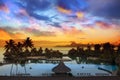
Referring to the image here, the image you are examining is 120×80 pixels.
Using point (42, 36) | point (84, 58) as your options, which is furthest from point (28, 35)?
point (84, 58)

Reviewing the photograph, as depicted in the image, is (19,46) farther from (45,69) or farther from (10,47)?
(45,69)

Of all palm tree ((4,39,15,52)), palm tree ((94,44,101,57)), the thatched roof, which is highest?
palm tree ((4,39,15,52))

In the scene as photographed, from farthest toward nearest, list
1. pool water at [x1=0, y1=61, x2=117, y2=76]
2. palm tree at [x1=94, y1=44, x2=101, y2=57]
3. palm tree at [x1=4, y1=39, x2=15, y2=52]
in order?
1. palm tree at [x1=94, y1=44, x2=101, y2=57]
2. palm tree at [x1=4, y1=39, x2=15, y2=52]
3. pool water at [x1=0, y1=61, x2=117, y2=76]

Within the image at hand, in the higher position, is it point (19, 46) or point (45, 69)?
point (19, 46)

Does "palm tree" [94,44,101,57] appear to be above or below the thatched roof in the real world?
above

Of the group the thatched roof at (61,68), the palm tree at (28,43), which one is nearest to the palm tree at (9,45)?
the palm tree at (28,43)

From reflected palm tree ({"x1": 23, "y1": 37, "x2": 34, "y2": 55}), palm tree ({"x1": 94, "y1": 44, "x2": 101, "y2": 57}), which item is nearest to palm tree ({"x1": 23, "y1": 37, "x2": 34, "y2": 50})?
reflected palm tree ({"x1": 23, "y1": 37, "x2": 34, "y2": 55})

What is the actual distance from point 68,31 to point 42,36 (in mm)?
1135

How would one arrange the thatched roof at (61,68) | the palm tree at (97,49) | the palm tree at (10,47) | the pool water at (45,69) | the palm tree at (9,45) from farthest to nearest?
the palm tree at (97,49), the palm tree at (9,45), the palm tree at (10,47), the pool water at (45,69), the thatched roof at (61,68)

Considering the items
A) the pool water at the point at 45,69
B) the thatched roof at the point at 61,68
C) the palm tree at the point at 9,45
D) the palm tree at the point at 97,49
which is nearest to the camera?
the thatched roof at the point at 61,68

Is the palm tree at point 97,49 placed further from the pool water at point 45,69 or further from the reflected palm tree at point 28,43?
the reflected palm tree at point 28,43

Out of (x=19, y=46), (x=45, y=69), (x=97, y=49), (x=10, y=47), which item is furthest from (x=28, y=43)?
(x=97, y=49)

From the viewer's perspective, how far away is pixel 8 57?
13.7m

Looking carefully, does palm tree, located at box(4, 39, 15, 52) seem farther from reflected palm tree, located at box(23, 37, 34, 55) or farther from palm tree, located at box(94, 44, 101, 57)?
palm tree, located at box(94, 44, 101, 57)
